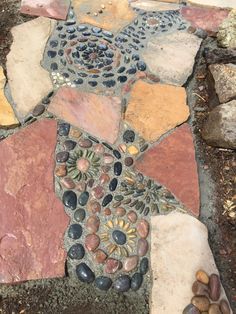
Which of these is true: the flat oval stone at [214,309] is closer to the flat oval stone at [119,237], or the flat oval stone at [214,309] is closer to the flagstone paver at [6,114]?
the flat oval stone at [119,237]

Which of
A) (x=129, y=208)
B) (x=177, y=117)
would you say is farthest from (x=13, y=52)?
(x=129, y=208)

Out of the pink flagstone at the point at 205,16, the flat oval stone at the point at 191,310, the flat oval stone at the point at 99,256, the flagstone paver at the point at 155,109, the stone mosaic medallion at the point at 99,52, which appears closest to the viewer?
the flat oval stone at the point at 191,310

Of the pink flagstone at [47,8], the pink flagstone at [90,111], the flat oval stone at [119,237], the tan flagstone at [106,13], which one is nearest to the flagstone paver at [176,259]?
the flat oval stone at [119,237]

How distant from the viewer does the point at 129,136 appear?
203cm

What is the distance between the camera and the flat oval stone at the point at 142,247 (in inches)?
68.6

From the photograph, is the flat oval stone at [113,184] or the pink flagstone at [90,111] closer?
the flat oval stone at [113,184]

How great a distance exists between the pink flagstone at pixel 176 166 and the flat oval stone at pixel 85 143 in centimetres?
21

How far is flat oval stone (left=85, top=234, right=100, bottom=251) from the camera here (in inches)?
68.1

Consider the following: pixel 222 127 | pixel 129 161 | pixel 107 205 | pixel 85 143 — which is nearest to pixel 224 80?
pixel 222 127

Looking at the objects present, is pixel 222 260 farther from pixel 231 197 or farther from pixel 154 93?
pixel 154 93

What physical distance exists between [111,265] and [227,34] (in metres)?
1.34

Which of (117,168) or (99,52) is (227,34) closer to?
(99,52)

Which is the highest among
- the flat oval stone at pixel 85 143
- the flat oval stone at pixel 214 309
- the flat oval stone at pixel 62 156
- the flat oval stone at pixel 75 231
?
the flat oval stone at pixel 85 143

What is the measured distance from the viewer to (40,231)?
1.76m
